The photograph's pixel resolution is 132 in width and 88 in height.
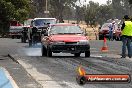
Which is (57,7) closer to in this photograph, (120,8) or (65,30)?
(120,8)

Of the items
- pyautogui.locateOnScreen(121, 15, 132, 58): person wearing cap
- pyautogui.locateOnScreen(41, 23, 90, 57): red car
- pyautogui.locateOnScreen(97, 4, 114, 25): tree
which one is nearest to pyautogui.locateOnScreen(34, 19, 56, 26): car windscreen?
pyautogui.locateOnScreen(41, 23, 90, 57): red car

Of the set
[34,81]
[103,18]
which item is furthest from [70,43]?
[103,18]

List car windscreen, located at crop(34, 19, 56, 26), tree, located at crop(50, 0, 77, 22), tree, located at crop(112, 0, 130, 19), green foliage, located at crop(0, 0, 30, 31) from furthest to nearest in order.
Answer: tree, located at crop(112, 0, 130, 19) < tree, located at crop(50, 0, 77, 22) < car windscreen, located at crop(34, 19, 56, 26) < green foliage, located at crop(0, 0, 30, 31)

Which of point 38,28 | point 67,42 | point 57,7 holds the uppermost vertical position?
point 57,7

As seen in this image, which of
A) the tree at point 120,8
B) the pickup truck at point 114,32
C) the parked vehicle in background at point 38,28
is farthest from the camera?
the tree at point 120,8

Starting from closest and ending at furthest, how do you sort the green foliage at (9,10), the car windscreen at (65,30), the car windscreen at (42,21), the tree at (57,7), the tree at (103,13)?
1. the car windscreen at (65,30)
2. the green foliage at (9,10)
3. the car windscreen at (42,21)
4. the tree at (57,7)
5. the tree at (103,13)

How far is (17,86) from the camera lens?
30.2ft

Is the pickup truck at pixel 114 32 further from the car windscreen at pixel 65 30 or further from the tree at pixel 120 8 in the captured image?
the tree at pixel 120 8

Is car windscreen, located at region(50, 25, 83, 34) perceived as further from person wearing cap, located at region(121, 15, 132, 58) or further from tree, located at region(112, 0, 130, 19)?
tree, located at region(112, 0, 130, 19)

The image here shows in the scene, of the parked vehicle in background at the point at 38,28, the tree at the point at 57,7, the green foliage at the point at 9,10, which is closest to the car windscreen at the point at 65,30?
the green foliage at the point at 9,10

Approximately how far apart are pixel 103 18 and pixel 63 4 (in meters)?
11.9

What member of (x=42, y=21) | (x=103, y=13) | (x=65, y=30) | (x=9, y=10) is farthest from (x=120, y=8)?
(x=65, y=30)

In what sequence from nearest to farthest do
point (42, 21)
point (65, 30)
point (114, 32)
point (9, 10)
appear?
point (65, 30), point (9, 10), point (42, 21), point (114, 32)

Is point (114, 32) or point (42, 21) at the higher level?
point (42, 21)
